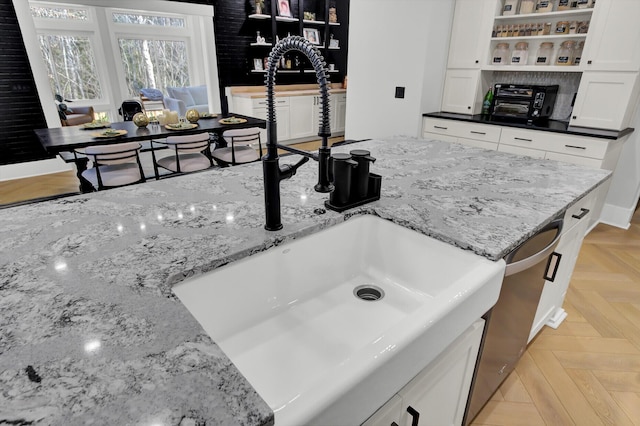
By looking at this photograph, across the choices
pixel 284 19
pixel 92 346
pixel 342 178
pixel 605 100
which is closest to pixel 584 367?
pixel 342 178

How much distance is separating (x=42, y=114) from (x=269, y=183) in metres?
5.11

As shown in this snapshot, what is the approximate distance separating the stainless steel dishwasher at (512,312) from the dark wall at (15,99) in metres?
5.54

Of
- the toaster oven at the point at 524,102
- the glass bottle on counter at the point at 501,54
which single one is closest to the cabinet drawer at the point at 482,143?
the toaster oven at the point at 524,102

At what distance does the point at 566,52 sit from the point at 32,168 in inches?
245

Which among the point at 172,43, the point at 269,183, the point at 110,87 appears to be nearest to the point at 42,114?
the point at 110,87

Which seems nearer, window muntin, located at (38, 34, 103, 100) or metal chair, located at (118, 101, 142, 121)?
metal chair, located at (118, 101, 142, 121)

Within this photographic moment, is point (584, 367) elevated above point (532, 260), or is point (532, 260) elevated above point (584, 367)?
point (532, 260)

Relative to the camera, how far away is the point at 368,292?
3.97ft

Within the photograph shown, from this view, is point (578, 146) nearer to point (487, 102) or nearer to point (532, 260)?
point (487, 102)

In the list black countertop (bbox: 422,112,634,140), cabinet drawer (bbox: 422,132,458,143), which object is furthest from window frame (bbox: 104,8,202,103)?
black countertop (bbox: 422,112,634,140)

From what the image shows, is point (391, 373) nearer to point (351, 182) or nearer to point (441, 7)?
point (351, 182)

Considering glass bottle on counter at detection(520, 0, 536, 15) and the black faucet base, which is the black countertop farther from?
the black faucet base

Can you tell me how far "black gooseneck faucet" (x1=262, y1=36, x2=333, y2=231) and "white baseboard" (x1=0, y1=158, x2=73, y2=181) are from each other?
16.8ft

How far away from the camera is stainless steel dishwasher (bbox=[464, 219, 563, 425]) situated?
113cm
